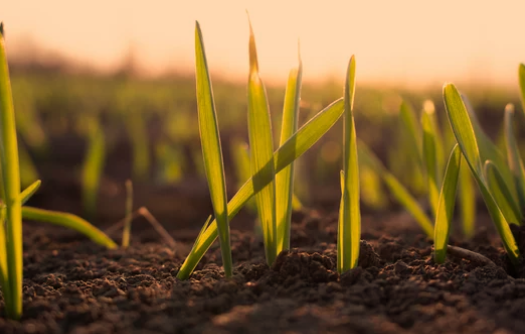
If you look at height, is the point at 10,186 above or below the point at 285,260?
above

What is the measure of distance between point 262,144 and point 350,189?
162 millimetres

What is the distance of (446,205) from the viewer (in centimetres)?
98

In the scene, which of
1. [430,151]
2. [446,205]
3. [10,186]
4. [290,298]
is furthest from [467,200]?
[10,186]

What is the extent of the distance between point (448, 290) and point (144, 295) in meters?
0.47

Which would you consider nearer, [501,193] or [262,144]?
[262,144]

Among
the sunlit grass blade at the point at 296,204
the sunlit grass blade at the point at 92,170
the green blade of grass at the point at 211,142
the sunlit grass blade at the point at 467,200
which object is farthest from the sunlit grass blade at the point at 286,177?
the sunlit grass blade at the point at 92,170

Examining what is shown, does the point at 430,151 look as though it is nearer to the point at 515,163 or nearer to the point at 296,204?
the point at 515,163

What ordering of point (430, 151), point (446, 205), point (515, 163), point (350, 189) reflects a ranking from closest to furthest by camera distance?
point (350, 189), point (446, 205), point (515, 163), point (430, 151)

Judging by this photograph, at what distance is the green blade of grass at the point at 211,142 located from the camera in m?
0.81

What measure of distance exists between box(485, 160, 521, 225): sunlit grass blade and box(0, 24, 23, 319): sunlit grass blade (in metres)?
0.83

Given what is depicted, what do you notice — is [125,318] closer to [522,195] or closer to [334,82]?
[522,195]

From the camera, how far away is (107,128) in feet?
16.0

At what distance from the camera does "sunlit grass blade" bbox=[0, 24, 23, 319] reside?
73 cm

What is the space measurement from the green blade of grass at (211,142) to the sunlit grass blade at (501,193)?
526 mm
